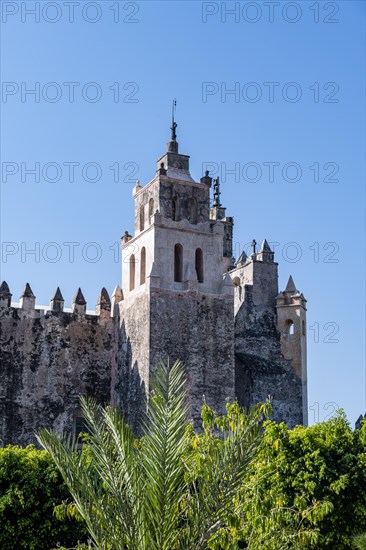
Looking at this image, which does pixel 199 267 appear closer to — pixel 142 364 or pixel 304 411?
pixel 142 364

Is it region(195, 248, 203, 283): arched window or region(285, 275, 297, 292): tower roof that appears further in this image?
region(285, 275, 297, 292): tower roof

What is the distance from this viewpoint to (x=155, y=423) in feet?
44.0

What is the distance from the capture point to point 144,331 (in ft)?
103

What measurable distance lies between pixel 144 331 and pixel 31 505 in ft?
27.7

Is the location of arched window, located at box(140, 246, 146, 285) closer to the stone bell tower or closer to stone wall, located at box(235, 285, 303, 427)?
the stone bell tower

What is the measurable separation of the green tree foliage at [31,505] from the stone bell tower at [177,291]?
6240mm

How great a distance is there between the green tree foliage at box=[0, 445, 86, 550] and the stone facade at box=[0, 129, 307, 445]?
625cm

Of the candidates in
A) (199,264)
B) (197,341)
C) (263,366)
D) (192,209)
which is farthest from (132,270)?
(263,366)

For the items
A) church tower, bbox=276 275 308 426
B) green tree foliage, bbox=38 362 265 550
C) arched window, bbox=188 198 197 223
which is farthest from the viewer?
church tower, bbox=276 275 308 426

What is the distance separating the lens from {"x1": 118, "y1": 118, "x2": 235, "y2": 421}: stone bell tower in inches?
1224

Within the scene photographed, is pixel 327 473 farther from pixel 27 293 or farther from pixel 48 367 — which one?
pixel 27 293

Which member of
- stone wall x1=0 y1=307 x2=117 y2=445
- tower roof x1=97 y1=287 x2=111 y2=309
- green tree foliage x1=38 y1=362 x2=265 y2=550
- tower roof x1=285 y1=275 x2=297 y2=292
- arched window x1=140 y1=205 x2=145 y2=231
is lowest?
green tree foliage x1=38 y1=362 x2=265 y2=550

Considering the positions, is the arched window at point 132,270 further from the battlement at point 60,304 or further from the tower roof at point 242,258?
the tower roof at point 242,258

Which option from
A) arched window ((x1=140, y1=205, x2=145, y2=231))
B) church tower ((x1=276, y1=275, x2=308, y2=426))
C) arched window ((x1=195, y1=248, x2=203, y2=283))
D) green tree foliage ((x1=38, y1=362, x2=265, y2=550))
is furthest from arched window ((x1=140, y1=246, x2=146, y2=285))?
green tree foliage ((x1=38, y1=362, x2=265, y2=550))
